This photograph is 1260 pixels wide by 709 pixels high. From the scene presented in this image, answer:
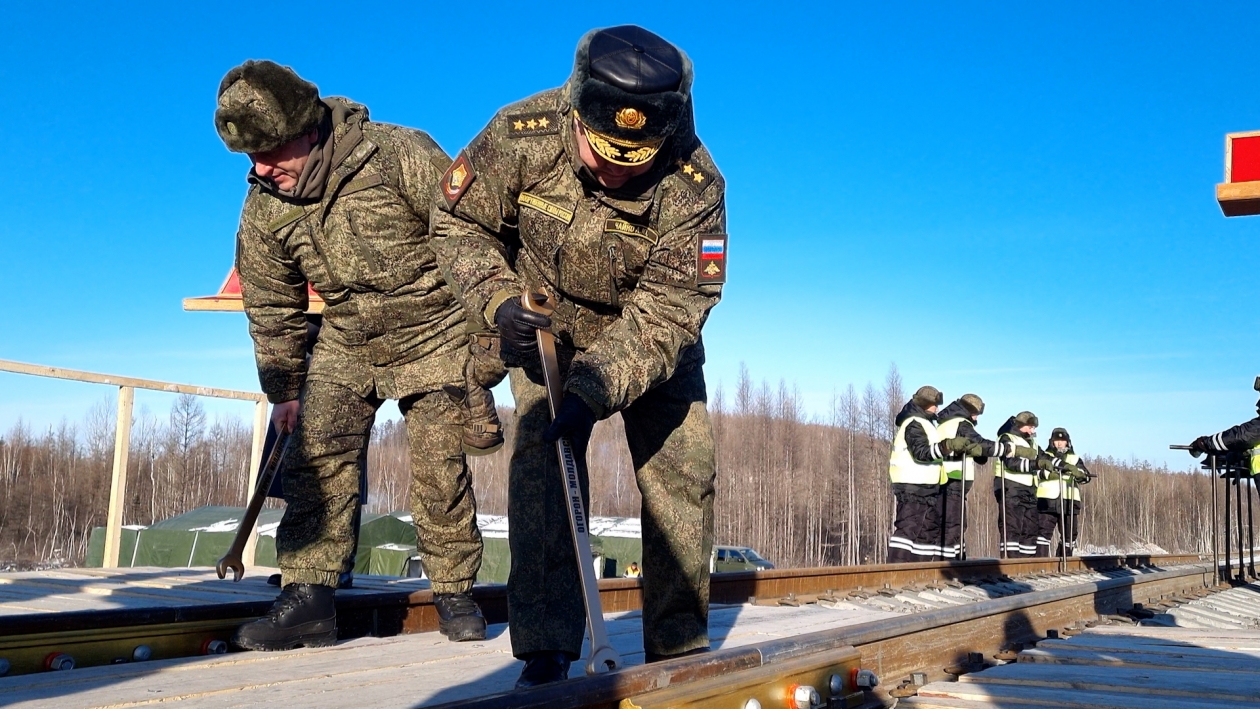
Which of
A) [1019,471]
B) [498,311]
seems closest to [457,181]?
[498,311]

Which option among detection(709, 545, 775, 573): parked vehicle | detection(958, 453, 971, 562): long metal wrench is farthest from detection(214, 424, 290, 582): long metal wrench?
detection(709, 545, 775, 573): parked vehicle

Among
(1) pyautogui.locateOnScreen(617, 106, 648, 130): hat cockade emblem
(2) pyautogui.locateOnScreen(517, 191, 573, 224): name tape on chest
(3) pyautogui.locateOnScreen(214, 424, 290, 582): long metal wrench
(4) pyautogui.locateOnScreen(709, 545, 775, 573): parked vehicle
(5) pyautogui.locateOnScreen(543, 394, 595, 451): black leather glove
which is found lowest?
(4) pyautogui.locateOnScreen(709, 545, 775, 573): parked vehicle

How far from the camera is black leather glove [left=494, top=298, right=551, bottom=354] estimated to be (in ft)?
8.36

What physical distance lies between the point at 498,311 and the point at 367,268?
1471 millimetres

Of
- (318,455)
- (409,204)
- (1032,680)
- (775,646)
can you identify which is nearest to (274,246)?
(409,204)

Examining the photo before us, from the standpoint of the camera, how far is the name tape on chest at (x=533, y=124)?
2.83 m

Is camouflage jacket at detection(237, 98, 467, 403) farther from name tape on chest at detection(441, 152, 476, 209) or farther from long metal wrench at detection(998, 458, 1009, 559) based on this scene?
long metal wrench at detection(998, 458, 1009, 559)

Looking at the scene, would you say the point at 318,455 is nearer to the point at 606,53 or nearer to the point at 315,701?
the point at 315,701

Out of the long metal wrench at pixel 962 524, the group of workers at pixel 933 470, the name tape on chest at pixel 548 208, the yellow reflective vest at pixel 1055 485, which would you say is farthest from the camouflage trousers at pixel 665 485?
the yellow reflective vest at pixel 1055 485

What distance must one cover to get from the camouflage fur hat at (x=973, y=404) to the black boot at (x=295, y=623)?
10.9m

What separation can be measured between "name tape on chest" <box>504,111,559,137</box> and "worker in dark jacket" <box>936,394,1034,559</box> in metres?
10.2

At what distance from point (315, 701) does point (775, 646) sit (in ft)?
3.51

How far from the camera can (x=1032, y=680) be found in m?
2.71

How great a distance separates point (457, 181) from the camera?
2906 mm
